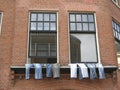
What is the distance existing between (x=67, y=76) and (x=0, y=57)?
11.4ft

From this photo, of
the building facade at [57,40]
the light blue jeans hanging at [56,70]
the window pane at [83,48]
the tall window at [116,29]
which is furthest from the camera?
the tall window at [116,29]

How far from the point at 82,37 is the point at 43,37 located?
202 cm

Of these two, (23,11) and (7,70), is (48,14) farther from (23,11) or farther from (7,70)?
(7,70)

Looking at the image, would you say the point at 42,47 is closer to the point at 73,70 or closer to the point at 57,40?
the point at 57,40

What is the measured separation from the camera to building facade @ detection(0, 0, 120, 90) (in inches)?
412

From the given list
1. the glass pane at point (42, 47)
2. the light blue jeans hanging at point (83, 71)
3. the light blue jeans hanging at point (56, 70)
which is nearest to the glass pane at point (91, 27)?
the light blue jeans hanging at point (83, 71)

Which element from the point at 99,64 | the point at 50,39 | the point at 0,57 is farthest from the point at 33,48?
the point at 99,64

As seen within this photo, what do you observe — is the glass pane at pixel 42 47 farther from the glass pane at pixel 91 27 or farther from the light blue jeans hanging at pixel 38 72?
the glass pane at pixel 91 27

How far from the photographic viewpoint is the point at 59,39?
36.9ft

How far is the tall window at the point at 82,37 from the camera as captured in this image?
1117cm

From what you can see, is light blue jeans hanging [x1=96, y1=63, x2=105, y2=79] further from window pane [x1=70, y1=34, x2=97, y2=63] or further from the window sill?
window pane [x1=70, y1=34, x2=97, y2=63]

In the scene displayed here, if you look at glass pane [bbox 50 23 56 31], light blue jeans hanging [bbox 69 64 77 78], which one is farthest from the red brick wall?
light blue jeans hanging [bbox 69 64 77 78]

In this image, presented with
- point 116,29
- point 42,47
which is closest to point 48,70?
point 42,47

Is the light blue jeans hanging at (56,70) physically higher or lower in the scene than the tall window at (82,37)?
lower
